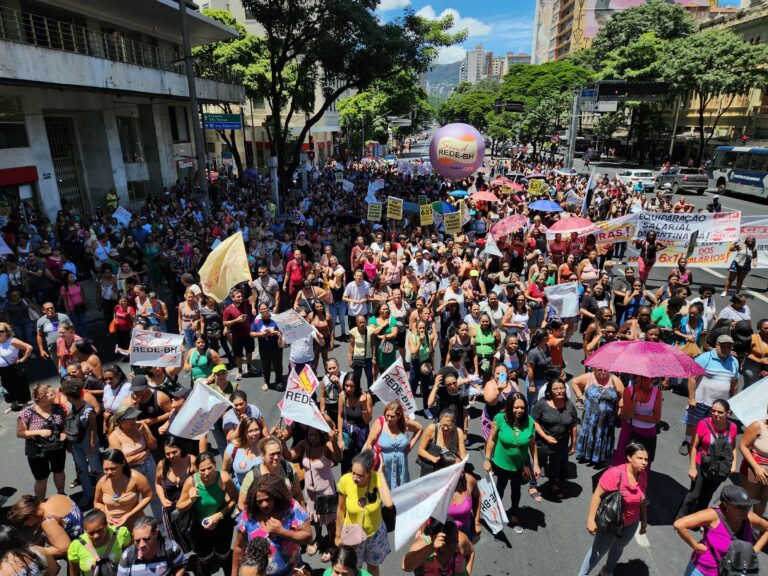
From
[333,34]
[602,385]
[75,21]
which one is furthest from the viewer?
[333,34]

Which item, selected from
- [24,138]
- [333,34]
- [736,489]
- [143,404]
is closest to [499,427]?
[736,489]

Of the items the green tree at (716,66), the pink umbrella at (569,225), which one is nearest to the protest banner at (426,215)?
the pink umbrella at (569,225)

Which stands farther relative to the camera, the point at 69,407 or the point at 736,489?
the point at 69,407

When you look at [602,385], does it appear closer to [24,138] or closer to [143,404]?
[143,404]

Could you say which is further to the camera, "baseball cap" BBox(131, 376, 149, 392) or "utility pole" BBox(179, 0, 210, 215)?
"utility pole" BBox(179, 0, 210, 215)

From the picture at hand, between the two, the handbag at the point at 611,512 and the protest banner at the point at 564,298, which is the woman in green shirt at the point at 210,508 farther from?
the protest banner at the point at 564,298

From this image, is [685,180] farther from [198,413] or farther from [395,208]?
[198,413]

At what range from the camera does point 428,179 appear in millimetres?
29141

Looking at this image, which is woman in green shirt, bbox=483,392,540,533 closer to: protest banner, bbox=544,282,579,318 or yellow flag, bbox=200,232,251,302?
protest banner, bbox=544,282,579,318

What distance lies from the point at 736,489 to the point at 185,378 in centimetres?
781

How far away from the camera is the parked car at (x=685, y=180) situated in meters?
32.2

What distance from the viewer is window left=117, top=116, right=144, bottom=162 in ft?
76.7

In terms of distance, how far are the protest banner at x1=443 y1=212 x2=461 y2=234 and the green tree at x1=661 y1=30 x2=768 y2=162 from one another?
116 feet

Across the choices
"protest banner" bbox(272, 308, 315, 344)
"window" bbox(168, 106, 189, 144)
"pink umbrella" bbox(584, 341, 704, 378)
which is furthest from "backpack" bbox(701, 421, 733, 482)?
"window" bbox(168, 106, 189, 144)
